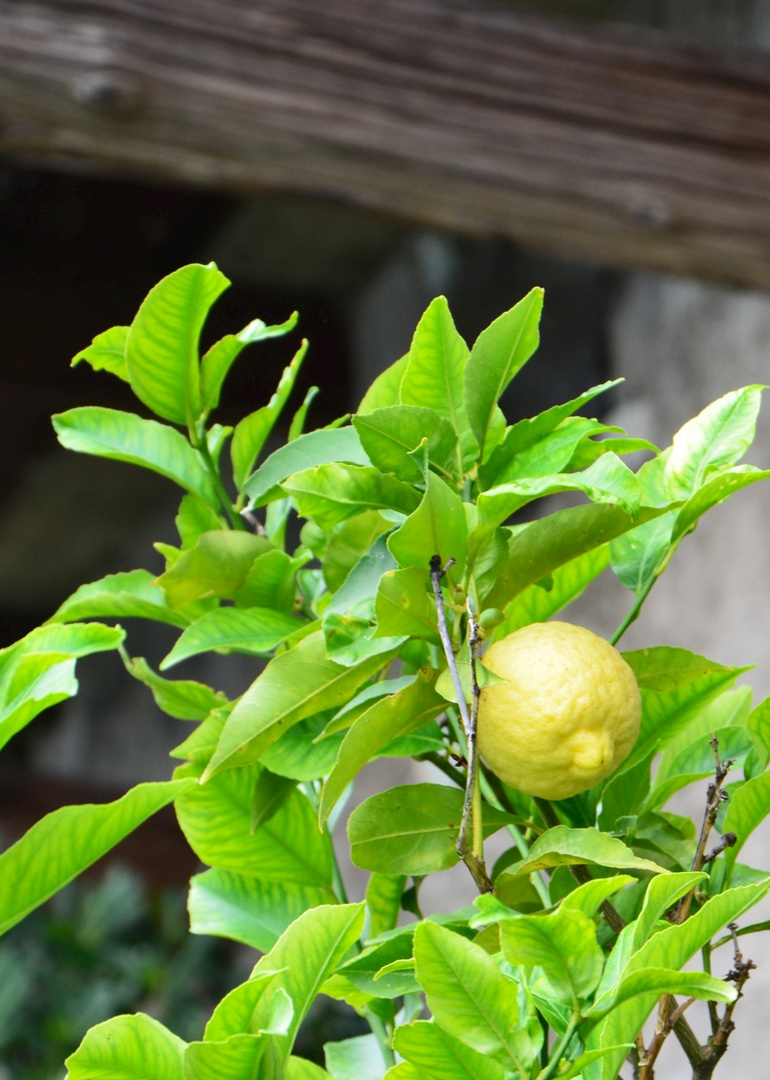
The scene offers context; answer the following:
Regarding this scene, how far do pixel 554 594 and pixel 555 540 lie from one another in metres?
0.11

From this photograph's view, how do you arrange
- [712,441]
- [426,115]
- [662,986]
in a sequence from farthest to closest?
[426,115]
[712,441]
[662,986]

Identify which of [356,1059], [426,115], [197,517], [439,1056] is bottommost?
[356,1059]

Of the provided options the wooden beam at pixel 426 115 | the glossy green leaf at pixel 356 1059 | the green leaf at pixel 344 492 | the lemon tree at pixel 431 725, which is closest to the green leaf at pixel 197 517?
the lemon tree at pixel 431 725

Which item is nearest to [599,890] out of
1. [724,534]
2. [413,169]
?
[413,169]

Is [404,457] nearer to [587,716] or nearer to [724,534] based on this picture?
[587,716]

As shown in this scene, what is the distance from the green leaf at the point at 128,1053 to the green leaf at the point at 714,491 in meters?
0.22

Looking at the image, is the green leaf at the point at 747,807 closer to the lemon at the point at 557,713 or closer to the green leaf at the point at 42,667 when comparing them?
the lemon at the point at 557,713

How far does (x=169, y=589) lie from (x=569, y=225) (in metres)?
0.88

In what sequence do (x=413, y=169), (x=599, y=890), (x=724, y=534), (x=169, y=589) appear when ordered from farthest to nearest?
1. (x=724, y=534)
2. (x=413, y=169)
3. (x=169, y=589)
4. (x=599, y=890)

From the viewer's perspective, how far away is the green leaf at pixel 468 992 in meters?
0.30

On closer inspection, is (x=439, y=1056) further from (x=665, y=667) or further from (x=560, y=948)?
(x=665, y=667)

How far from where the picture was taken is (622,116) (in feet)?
3.97

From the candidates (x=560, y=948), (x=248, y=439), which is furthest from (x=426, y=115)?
(x=560, y=948)

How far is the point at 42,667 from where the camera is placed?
39 centimetres
